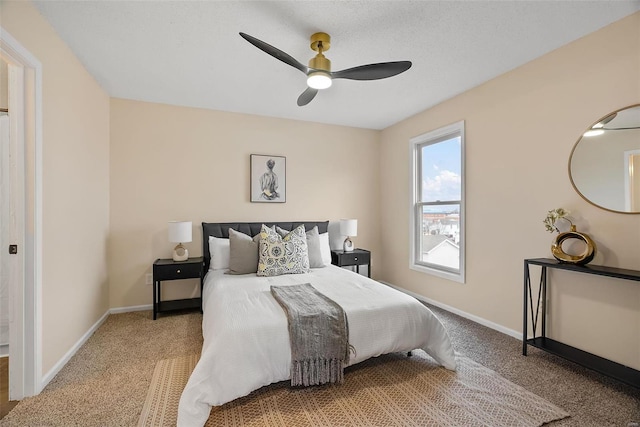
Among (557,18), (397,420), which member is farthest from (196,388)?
(557,18)

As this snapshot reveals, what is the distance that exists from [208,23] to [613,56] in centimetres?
309

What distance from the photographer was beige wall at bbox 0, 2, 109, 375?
7.08 feet

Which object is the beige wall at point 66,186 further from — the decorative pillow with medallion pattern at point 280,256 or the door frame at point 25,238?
the decorative pillow with medallion pattern at point 280,256

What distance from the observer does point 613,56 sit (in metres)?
2.27

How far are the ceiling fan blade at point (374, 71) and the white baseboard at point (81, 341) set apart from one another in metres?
3.11

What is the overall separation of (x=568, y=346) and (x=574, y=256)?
767mm

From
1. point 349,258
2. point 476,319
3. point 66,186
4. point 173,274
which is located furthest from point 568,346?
point 66,186

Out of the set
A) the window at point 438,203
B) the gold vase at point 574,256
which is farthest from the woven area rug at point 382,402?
the window at point 438,203

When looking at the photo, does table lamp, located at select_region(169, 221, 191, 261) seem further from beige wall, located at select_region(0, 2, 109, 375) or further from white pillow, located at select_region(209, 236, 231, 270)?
beige wall, located at select_region(0, 2, 109, 375)

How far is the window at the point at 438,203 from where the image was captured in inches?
146

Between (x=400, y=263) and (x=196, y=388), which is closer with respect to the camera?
(x=196, y=388)

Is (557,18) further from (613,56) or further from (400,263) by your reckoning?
(400,263)

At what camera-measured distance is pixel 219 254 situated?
143 inches

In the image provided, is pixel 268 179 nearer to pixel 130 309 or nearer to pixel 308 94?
pixel 308 94
